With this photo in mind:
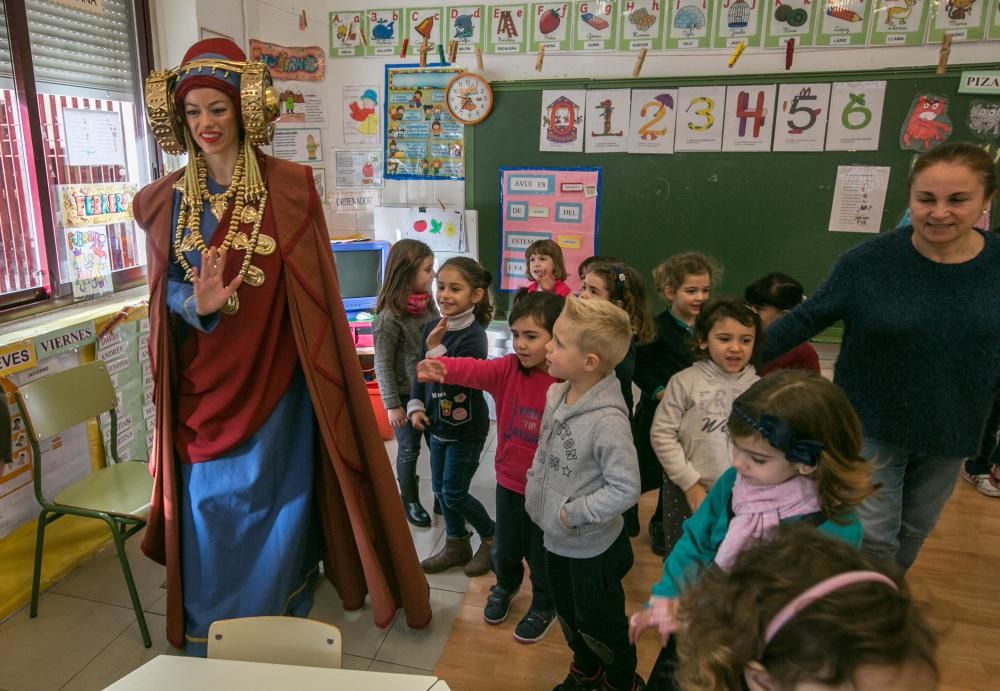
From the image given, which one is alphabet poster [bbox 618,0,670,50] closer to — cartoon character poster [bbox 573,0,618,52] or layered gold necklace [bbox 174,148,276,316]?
cartoon character poster [bbox 573,0,618,52]

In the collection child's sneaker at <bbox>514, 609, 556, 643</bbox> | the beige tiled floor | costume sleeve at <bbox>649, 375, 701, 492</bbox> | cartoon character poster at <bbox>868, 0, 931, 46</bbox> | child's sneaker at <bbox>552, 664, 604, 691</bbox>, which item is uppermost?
cartoon character poster at <bbox>868, 0, 931, 46</bbox>

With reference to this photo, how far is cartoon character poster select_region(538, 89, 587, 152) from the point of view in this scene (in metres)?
3.58

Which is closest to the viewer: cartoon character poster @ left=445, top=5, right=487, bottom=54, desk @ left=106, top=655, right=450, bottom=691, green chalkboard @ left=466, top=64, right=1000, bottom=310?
desk @ left=106, top=655, right=450, bottom=691

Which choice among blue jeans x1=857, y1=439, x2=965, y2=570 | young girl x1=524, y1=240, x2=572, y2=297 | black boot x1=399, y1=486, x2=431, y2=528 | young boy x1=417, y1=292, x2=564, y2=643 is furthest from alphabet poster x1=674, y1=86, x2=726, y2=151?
black boot x1=399, y1=486, x2=431, y2=528

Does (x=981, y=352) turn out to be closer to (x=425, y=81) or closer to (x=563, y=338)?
(x=563, y=338)

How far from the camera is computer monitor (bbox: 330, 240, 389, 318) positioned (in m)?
3.68

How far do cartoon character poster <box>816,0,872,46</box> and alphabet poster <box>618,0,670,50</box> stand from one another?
2.47ft

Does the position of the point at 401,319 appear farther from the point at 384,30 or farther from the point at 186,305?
the point at 384,30

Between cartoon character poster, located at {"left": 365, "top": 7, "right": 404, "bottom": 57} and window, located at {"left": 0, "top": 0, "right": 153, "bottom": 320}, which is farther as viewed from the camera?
cartoon character poster, located at {"left": 365, "top": 7, "right": 404, "bottom": 57}

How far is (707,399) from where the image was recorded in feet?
6.44

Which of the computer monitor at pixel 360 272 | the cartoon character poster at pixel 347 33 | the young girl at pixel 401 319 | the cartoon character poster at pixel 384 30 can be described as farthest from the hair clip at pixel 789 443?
the cartoon character poster at pixel 347 33

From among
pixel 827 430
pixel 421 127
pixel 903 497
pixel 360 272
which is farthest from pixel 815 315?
pixel 421 127

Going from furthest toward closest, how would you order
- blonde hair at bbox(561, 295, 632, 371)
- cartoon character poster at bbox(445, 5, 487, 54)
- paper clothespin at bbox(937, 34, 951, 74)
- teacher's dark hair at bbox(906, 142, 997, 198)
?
cartoon character poster at bbox(445, 5, 487, 54) → paper clothespin at bbox(937, 34, 951, 74) → blonde hair at bbox(561, 295, 632, 371) → teacher's dark hair at bbox(906, 142, 997, 198)

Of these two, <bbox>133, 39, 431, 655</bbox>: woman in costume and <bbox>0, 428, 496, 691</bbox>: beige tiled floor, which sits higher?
<bbox>133, 39, 431, 655</bbox>: woman in costume
